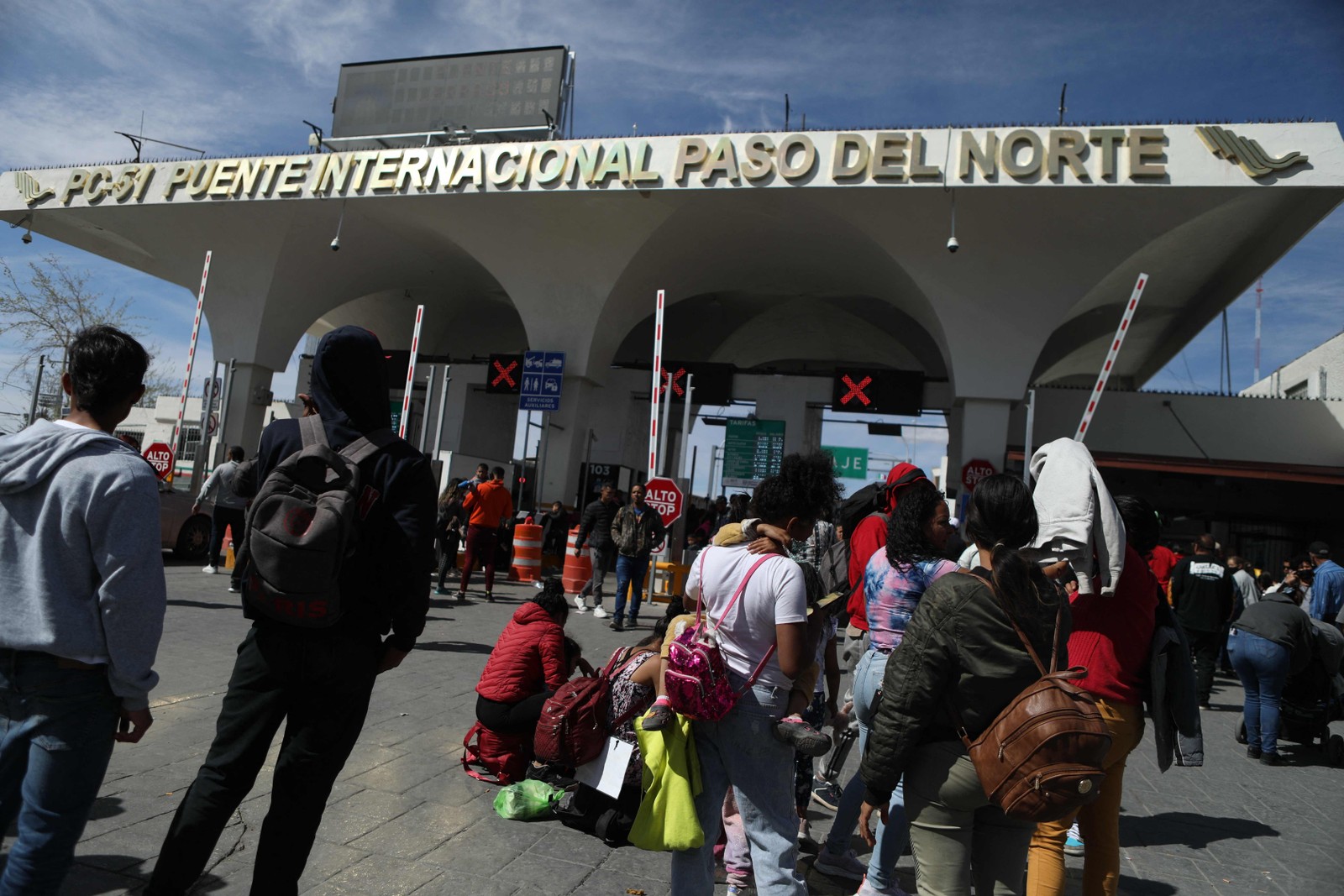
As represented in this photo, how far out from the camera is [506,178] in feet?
54.4

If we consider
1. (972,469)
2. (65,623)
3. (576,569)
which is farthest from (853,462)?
(65,623)

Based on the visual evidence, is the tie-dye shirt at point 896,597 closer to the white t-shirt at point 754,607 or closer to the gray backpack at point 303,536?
the white t-shirt at point 754,607

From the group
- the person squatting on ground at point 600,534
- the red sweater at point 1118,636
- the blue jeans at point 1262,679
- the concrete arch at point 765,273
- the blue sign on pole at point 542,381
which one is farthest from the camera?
the blue sign on pole at point 542,381

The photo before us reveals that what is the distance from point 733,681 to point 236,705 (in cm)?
150

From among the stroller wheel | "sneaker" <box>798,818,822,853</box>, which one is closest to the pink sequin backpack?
"sneaker" <box>798,818,822,853</box>

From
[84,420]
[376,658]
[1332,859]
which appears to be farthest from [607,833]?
[1332,859]

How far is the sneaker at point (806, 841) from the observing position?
13.3ft

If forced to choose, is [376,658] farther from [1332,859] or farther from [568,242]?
[568,242]

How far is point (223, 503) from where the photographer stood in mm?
10570

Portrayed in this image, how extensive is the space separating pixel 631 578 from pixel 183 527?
760 centimetres

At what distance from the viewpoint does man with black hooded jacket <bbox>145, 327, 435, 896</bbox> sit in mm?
2381

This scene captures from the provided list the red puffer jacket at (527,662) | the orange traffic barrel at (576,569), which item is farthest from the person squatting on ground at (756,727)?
the orange traffic barrel at (576,569)

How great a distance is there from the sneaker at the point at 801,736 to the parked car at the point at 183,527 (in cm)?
1270

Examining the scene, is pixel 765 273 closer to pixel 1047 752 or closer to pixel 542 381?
pixel 542 381
